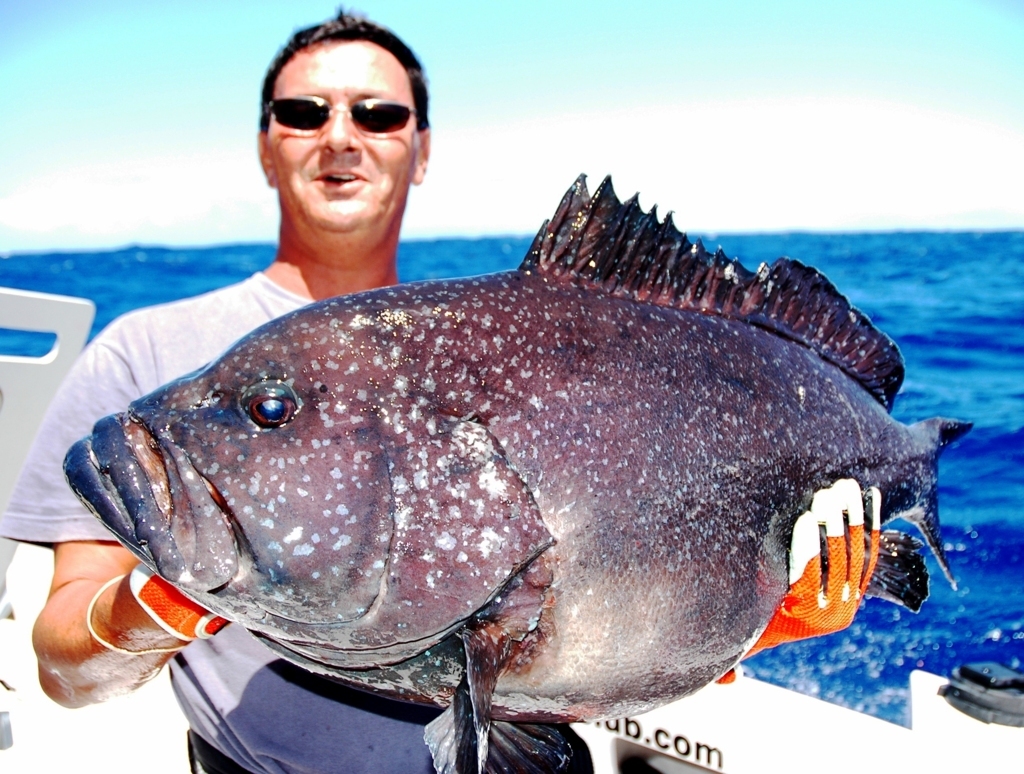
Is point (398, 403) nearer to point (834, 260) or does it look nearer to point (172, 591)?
point (172, 591)

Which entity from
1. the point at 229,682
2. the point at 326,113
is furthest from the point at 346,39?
the point at 229,682

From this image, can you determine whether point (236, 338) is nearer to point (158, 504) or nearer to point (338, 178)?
point (338, 178)

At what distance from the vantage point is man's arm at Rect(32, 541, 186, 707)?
1.98 meters

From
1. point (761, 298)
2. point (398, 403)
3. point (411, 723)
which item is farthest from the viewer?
point (411, 723)

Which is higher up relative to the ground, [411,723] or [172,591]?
[172,591]

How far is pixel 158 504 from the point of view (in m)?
1.47

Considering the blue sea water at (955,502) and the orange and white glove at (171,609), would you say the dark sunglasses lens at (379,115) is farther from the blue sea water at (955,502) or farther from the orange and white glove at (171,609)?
the orange and white glove at (171,609)

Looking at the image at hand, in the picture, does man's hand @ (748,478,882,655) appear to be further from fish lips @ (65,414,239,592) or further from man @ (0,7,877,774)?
fish lips @ (65,414,239,592)

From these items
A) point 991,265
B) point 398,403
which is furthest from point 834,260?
point 398,403

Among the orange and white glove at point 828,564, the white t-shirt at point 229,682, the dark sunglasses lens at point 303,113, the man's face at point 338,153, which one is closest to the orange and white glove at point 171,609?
the white t-shirt at point 229,682

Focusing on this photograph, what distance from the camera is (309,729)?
2.45m

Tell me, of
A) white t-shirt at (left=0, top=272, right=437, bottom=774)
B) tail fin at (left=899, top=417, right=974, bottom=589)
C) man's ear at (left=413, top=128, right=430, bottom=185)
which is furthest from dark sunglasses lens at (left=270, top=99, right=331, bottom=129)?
tail fin at (left=899, top=417, right=974, bottom=589)

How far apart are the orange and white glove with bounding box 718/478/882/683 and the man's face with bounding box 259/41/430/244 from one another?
6.32ft

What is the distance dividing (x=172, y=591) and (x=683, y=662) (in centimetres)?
122
